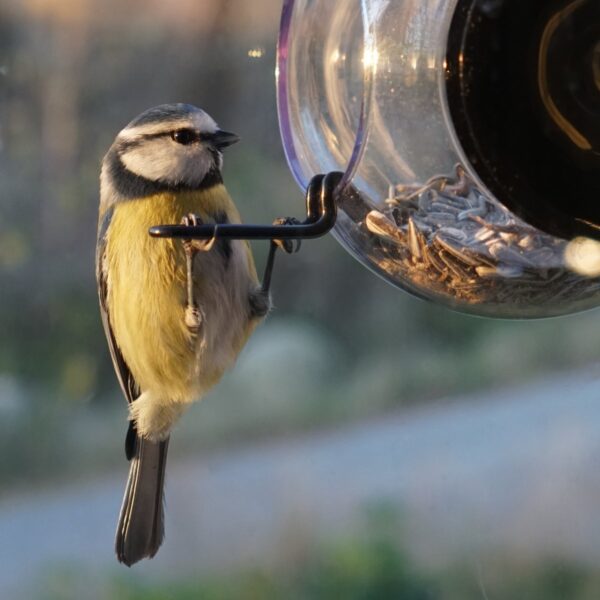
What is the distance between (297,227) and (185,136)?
284 millimetres

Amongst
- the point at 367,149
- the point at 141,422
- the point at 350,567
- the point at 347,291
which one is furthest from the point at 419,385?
the point at 367,149

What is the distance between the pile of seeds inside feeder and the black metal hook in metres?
0.05

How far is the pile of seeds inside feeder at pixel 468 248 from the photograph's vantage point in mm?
826

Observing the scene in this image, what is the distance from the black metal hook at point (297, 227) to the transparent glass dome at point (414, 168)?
24 mm

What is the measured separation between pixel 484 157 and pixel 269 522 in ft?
4.27

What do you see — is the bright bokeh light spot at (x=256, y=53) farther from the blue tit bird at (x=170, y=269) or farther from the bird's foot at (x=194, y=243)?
the bird's foot at (x=194, y=243)

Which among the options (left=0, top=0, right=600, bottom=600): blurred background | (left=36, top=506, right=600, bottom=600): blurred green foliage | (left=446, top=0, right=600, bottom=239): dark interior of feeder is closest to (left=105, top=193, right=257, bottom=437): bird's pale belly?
(left=446, top=0, right=600, bottom=239): dark interior of feeder

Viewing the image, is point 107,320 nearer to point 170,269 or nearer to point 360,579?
point 170,269

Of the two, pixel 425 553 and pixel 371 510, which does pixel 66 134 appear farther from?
pixel 425 553

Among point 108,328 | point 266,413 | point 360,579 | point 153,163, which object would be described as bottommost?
point 360,579

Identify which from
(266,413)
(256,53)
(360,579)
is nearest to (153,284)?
(256,53)

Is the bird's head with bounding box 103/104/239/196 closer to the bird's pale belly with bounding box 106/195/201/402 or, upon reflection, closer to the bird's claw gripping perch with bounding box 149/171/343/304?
the bird's pale belly with bounding box 106/195/201/402

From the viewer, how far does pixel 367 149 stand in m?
0.86

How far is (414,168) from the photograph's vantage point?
85 centimetres
